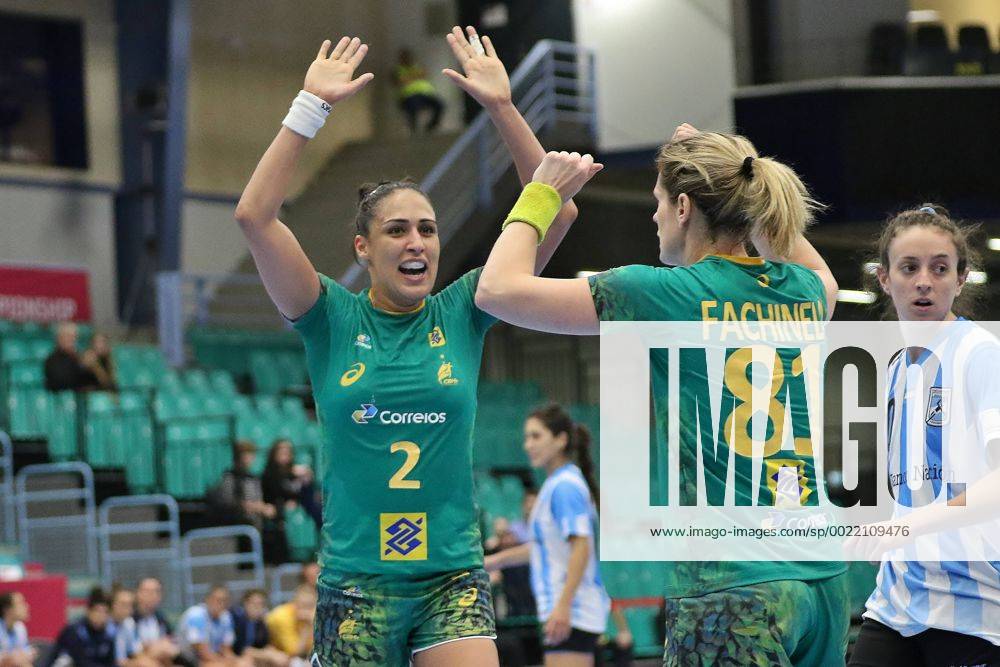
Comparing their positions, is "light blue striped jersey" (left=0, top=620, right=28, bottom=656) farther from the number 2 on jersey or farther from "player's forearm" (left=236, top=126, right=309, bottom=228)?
"player's forearm" (left=236, top=126, right=309, bottom=228)

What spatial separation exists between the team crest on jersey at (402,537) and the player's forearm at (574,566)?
11.4ft

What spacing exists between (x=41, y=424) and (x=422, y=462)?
1043 cm

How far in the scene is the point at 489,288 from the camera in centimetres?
315

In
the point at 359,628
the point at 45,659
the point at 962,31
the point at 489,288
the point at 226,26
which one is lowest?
the point at 45,659

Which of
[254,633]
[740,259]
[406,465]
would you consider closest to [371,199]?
[406,465]

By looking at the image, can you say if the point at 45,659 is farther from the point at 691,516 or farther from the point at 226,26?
the point at 226,26

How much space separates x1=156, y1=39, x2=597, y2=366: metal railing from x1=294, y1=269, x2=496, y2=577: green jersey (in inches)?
501

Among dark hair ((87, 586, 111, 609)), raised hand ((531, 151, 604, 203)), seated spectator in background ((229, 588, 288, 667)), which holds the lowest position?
seated spectator in background ((229, 588, 288, 667))

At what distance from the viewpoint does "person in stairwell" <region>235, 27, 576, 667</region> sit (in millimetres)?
4062

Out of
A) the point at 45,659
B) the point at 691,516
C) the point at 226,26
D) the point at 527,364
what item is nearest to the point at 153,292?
the point at 226,26

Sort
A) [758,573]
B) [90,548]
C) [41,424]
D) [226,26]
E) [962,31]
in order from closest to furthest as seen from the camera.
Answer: [758,573] < [90,548] < [41,424] < [962,31] < [226,26]

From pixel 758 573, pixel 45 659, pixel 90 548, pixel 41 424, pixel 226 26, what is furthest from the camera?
pixel 226 26

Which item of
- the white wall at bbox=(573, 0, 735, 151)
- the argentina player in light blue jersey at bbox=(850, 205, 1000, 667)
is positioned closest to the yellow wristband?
the argentina player in light blue jersey at bbox=(850, 205, 1000, 667)

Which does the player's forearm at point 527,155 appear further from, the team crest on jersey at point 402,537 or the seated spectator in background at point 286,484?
the seated spectator in background at point 286,484
